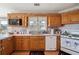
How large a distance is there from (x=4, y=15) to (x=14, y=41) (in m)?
1.64

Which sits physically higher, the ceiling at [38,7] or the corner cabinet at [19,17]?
the ceiling at [38,7]

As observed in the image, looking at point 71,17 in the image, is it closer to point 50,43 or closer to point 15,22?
point 50,43

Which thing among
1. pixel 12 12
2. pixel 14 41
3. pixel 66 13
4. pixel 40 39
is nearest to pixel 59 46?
pixel 40 39

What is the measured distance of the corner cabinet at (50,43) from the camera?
22.3ft

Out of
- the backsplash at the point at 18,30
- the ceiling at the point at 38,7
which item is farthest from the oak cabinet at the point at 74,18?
the backsplash at the point at 18,30

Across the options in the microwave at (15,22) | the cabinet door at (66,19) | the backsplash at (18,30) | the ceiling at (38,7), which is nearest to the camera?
the ceiling at (38,7)

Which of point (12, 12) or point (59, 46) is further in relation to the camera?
point (12, 12)

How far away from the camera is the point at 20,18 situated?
7.19 meters

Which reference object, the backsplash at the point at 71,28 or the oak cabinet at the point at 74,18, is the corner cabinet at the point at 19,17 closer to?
the backsplash at the point at 71,28

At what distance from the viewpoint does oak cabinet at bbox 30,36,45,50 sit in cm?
684

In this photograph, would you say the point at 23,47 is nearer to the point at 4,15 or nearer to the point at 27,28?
the point at 27,28
